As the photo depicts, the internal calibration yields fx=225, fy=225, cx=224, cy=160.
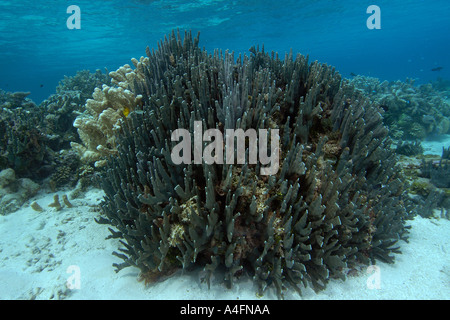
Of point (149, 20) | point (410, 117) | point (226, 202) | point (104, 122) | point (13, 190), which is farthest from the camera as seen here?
point (149, 20)

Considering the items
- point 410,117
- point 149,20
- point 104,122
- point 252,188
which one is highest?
point 149,20

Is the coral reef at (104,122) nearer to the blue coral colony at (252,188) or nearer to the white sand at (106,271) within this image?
the blue coral colony at (252,188)

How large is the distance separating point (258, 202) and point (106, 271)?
2.54m

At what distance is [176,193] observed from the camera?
307 centimetres

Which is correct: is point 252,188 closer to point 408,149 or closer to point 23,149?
point 23,149

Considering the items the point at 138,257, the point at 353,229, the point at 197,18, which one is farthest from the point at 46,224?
the point at 197,18

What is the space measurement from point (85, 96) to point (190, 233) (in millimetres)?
10809

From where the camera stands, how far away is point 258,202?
2.88m

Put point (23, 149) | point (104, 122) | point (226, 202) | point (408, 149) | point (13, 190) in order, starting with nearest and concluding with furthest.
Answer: point (226, 202) < point (104, 122) < point (13, 190) < point (23, 149) < point (408, 149)

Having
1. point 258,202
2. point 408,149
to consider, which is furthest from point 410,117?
point 258,202

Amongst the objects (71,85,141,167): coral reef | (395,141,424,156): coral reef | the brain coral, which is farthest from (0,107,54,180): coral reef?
(395,141,424,156): coral reef
